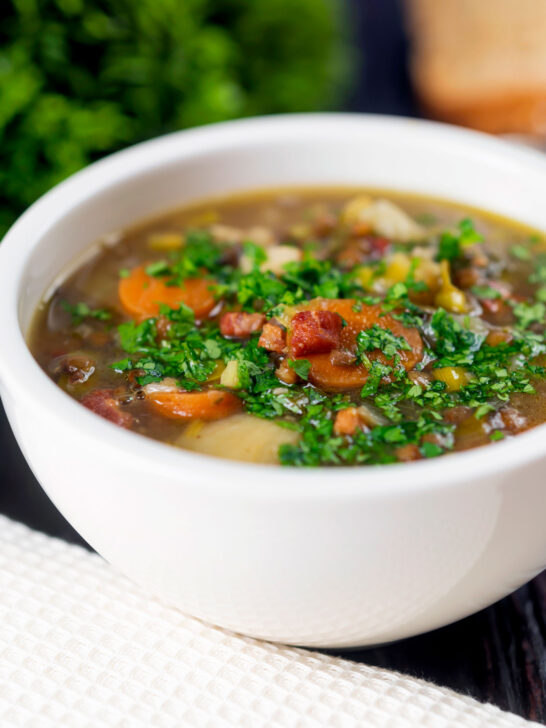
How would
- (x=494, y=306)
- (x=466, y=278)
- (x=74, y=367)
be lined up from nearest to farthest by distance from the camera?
(x=74, y=367) < (x=494, y=306) < (x=466, y=278)

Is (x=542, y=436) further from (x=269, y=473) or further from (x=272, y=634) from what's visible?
(x=272, y=634)

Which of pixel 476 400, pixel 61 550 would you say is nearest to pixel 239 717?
pixel 61 550

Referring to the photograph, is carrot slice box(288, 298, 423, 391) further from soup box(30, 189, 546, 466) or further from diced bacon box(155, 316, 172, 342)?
diced bacon box(155, 316, 172, 342)

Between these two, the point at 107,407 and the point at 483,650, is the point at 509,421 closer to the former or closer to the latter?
the point at 483,650

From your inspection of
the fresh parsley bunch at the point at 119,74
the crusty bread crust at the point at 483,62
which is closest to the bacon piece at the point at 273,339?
the fresh parsley bunch at the point at 119,74

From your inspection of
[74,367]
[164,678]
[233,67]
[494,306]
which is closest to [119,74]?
[233,67]

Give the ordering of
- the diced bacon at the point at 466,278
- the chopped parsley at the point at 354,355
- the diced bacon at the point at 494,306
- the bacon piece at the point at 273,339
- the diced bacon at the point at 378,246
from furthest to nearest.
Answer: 1. the diced bacon at the point at 378,246
2. the diced bacon at the point at 466,278
3. the diced bacon at the point at 494,306
4. the bacon piece at the point at 273,339
5. the chopped parsley at the point at 354,355

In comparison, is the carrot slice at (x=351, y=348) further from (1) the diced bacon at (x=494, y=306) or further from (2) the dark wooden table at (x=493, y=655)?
(2) the dark wooden table at (x=493, y=655)

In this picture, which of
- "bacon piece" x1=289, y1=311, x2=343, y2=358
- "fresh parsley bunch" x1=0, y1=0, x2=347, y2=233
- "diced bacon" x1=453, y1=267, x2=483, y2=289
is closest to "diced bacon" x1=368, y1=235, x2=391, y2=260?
"diced bacon" x1=453, y1=267, x2=483, y2=289
